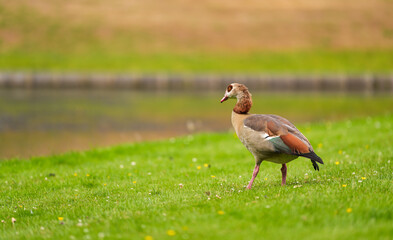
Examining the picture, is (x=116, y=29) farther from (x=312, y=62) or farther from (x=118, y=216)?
(x=118, y=216)

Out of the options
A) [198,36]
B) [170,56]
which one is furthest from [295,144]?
[198,36]

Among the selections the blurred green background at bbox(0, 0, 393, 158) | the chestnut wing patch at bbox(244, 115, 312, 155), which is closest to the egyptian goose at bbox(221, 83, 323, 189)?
the chestnut wing patch at bbox(244, 115, 312, 155)

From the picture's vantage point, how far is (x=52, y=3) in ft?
232

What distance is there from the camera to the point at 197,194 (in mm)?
9102

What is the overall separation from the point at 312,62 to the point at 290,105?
2305cm

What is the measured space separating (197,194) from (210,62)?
4523cm

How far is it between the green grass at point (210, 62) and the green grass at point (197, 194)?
119 feet

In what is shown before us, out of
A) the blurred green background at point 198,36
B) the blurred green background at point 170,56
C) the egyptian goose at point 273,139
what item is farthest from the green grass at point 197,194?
the blurred green background at point 198,36

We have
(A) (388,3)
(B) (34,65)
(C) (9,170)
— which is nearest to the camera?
(C) (9,170)

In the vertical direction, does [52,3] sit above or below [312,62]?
above

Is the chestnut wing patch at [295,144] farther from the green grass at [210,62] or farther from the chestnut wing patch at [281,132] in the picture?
the green grass at [210,62]

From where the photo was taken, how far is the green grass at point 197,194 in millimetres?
6573

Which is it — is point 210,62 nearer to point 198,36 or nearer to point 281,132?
point 198,36

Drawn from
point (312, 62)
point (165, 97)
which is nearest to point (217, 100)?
point (165, 97)
